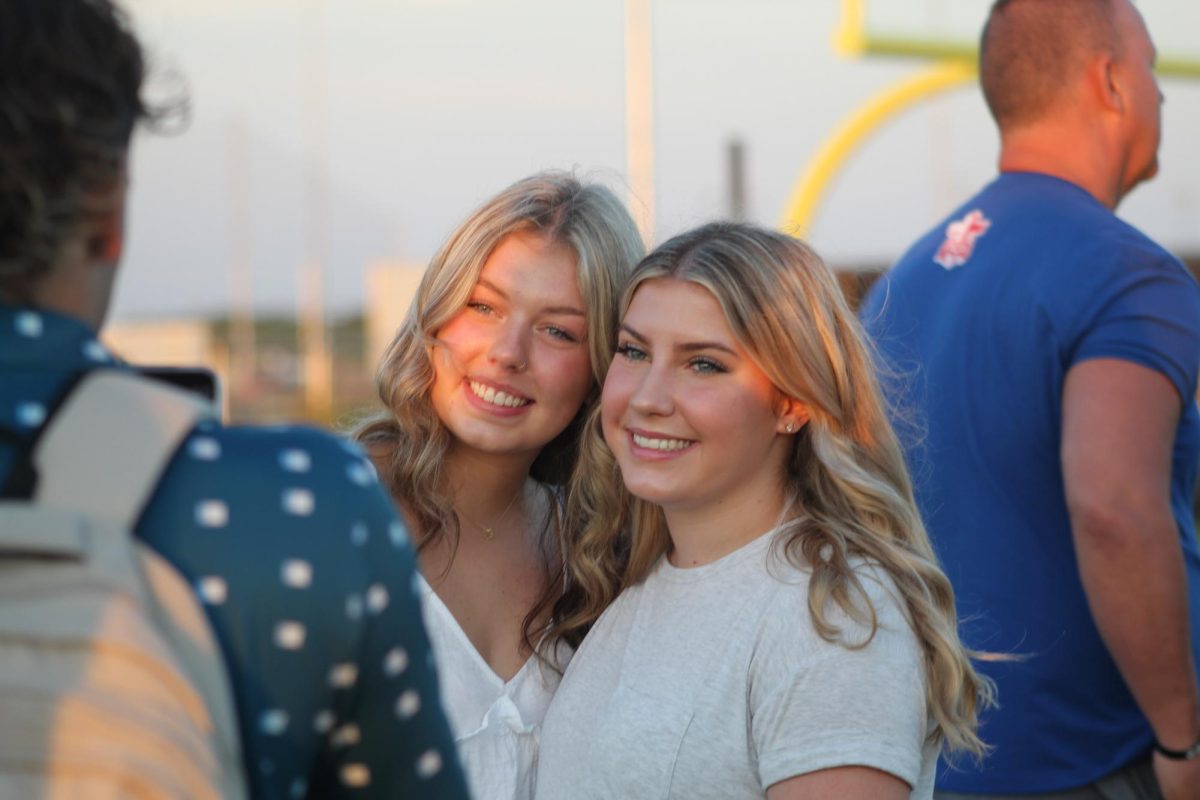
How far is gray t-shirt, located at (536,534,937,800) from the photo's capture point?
2.13 m

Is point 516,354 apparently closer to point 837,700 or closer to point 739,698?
point 739,698

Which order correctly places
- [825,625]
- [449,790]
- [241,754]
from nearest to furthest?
1. [241,754]
2. [449,790]
3. [825,625]

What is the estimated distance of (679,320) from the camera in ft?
8.29

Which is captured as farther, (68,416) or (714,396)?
(714,396)

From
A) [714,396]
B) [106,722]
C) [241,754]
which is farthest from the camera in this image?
[714,396]

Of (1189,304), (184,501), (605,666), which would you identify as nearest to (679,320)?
(605,666)

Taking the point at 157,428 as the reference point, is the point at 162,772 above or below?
below

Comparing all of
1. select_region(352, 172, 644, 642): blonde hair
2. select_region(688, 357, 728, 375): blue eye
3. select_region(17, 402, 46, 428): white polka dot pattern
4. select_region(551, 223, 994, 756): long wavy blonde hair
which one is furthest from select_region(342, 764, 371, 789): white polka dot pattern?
select_region(352, 172, 644, 642): blonde hair

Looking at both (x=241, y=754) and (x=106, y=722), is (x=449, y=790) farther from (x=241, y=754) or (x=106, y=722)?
(x=106, y=722)

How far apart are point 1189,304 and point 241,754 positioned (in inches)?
95.7

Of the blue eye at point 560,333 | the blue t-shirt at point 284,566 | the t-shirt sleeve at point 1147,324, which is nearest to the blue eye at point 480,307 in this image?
the blue eye at point 560,333

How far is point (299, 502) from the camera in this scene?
1.20 meters

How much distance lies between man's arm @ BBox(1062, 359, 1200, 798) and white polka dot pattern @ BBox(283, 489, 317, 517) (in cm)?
205

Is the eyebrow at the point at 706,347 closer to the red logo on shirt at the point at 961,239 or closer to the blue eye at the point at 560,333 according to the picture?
the blue eye at the point at 560,333
